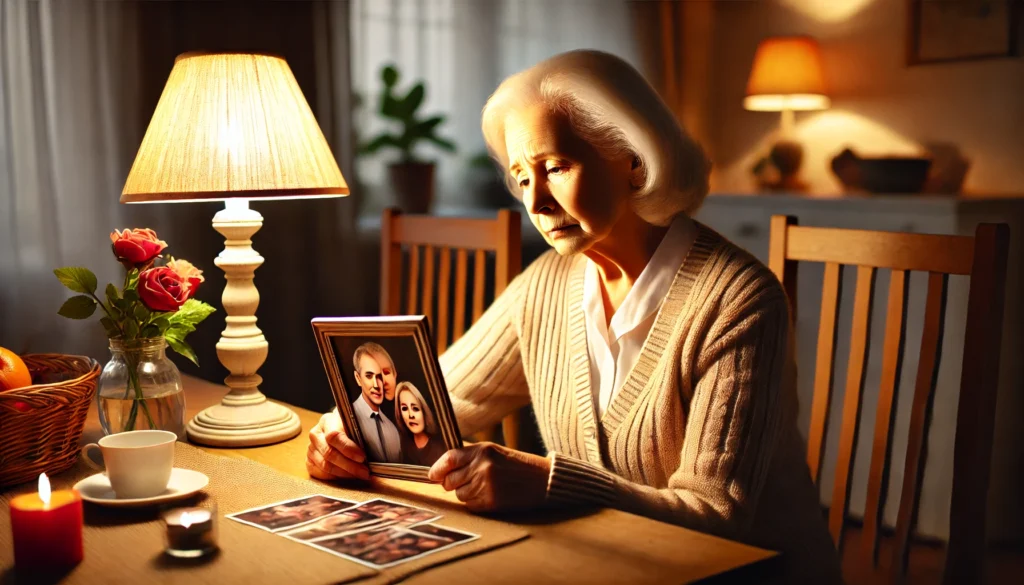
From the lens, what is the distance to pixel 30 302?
7.51ft

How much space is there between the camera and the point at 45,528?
922mm

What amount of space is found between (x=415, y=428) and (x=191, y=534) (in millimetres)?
295

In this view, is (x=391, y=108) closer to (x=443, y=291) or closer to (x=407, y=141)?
(x=407, y=141)

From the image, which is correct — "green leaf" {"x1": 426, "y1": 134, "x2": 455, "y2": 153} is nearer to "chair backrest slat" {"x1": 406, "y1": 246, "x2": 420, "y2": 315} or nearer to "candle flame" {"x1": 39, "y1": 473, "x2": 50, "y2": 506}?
"chair backrest slat" {"x1": 406, "y1": 246, "x2": 420, "y2": 315}

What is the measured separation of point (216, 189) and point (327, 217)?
1.56 m

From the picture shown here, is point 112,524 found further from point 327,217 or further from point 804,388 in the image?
point 804,388

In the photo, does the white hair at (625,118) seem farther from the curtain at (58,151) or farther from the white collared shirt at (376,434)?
the curtain at (58,151)

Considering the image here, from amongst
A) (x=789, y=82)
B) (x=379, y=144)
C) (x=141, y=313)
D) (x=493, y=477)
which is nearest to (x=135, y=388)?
(x=141, y=313)

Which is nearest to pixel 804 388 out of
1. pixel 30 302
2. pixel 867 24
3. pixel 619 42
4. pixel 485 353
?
pixel 867 24

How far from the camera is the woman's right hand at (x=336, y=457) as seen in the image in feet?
3.96

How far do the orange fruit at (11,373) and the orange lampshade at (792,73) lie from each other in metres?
2.73

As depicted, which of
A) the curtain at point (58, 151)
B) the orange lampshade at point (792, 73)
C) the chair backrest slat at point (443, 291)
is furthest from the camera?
the orange lampshade at point (792, 73)

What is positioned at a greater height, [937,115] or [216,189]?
[937,115]

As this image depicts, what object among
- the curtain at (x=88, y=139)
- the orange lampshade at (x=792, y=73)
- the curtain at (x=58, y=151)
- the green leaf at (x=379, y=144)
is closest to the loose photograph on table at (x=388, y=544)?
the curtain at (x=88, y=139)
